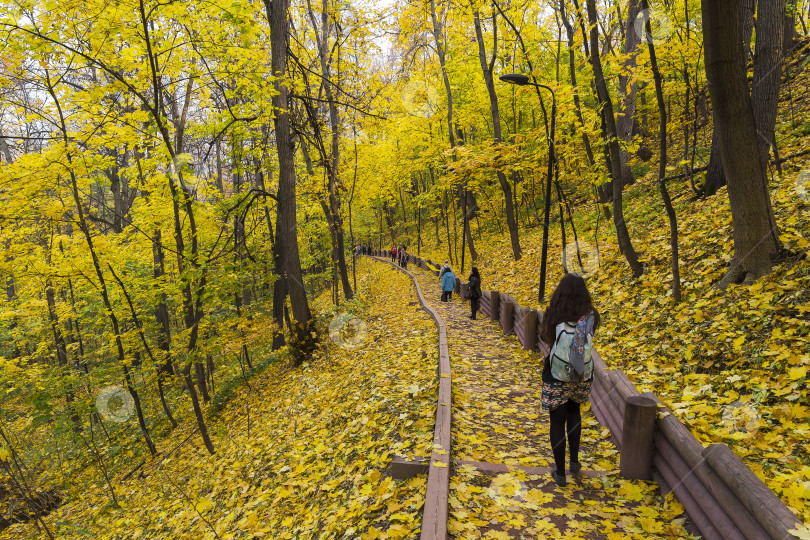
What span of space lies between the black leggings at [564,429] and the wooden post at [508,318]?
213 inches

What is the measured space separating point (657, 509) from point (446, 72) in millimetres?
17808

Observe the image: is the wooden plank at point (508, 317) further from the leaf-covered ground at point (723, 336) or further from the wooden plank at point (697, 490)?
the wooden plank at point (697, 490)

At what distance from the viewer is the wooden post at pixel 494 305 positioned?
10477 millimetres

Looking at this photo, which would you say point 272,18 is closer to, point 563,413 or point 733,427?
point 563,413

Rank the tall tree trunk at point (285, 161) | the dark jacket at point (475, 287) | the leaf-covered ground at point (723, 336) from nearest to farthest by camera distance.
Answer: the leaf-covered ground at point (723, 336)
the tall tree trunk at point (285, 161)
the dark jacket at point (475, 287)

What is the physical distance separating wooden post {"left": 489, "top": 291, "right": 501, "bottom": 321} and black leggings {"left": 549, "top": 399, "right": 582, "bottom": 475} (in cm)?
681

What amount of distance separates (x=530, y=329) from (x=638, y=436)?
163 inches

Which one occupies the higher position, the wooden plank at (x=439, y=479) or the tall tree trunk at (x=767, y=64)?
the tall tree trunk at (x=767, y=64)

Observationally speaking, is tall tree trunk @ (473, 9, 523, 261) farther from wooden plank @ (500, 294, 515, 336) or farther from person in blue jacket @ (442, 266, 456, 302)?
wooden plank @ (500, 294, 515, 336)

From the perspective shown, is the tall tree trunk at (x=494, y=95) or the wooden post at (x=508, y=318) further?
the tall tree trunk at (x=494, y=95)

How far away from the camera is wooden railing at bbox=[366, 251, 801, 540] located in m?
2.22

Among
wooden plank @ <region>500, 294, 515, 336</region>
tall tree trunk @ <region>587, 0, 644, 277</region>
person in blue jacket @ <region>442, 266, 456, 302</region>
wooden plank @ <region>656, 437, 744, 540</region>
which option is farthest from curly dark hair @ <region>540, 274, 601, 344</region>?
person in blue jacket @ <region>442, 266, 456, 302</region>

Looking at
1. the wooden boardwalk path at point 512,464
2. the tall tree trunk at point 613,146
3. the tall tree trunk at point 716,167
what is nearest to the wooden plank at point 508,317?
the wooden boardwalk path at point 512,464

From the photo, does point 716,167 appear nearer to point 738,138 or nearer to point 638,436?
point 738,138
